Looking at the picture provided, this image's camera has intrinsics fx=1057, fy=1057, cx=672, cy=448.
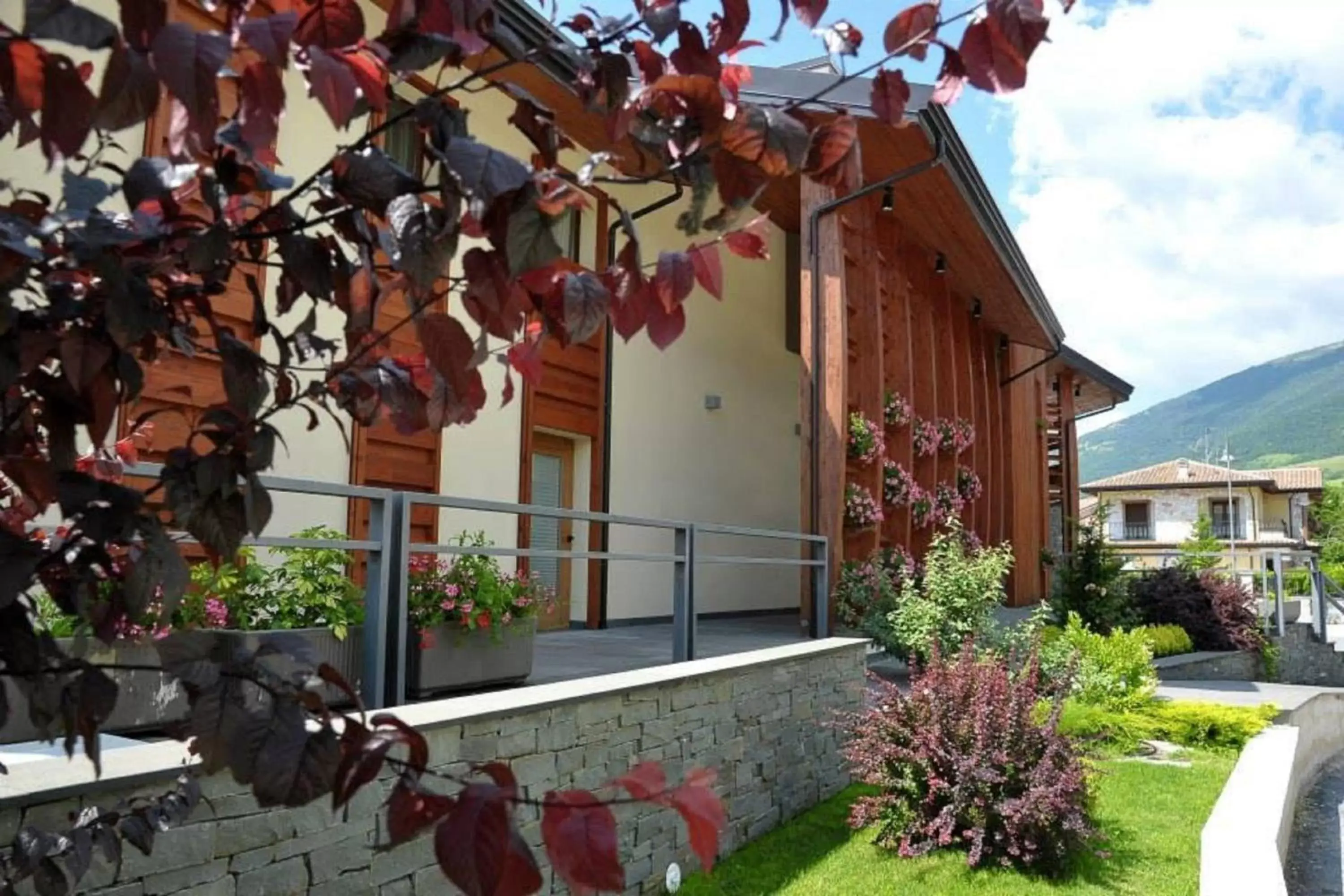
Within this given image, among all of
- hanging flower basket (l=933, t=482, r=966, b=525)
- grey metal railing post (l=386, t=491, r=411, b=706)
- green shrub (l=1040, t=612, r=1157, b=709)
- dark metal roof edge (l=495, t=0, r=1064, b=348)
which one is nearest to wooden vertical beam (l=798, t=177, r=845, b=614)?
Answer: dark metal roof edge (l=495, t=0, r=1064, b=348)

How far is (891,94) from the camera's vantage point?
1.20 meters

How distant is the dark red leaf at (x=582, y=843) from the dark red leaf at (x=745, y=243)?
585 mm

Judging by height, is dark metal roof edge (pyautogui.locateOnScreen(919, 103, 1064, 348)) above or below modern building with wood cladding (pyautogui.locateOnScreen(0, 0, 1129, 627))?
above

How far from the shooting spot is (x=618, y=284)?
3.59 feet

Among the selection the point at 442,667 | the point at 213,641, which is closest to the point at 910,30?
the point at 213,641

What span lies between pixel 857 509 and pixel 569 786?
585 cm

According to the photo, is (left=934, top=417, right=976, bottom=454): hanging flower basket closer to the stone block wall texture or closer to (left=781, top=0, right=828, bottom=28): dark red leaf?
the stone block wall texture

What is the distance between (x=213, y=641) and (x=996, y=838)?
4722 millimetres

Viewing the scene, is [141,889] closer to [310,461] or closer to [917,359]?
[310,461]

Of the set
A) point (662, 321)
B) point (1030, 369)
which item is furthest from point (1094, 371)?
point (662, 321)

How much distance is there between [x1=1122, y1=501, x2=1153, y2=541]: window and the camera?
184ft

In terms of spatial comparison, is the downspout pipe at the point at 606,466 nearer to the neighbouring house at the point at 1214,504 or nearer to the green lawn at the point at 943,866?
the green lawn at the point at 943,866

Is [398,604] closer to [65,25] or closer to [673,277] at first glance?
[673,277]

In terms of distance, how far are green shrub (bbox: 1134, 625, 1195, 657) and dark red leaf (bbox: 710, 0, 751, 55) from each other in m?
11.9
